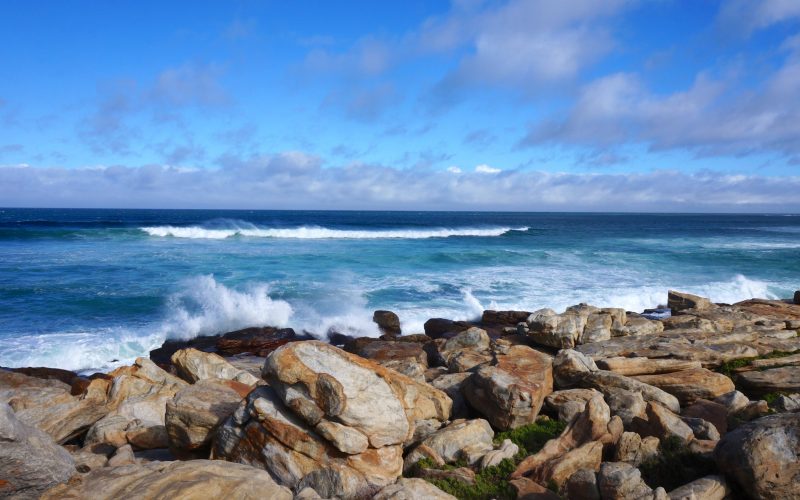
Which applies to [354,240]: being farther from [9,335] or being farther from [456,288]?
[9,335]

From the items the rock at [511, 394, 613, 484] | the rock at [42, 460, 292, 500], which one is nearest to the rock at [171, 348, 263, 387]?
the rock at [42, 460, 292, 500]

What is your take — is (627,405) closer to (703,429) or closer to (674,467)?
(703,429)

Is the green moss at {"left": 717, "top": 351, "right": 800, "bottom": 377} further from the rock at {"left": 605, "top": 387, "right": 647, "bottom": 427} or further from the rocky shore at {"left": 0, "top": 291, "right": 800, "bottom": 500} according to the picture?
the rock at {"left": 605, "top": 387, "right": 647, "bottom": 427}

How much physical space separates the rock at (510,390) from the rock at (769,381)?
4.37 meters

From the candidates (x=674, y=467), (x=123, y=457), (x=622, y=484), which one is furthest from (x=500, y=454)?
(x=123, y=457)

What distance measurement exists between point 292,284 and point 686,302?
19265 mm

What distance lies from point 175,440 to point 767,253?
54.2 m

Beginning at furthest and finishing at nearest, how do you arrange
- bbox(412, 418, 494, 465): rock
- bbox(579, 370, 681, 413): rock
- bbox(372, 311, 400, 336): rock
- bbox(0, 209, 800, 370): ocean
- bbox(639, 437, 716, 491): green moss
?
bbox(372, 311, 400, 336): rock < bbox(0, 209, 800, 370): ocean < bbox(579, 370, 681, 413): rock < bbox(412, 418, 494, 465): rock < bbox(639, 437, 716, 491): green moss

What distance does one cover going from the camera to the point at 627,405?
900 cm

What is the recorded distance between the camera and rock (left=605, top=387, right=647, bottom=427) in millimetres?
8820

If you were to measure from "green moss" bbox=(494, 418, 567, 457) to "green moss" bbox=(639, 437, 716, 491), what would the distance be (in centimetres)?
166

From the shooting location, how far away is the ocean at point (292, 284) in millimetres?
20531

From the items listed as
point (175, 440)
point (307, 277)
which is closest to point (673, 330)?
point (175, 440)

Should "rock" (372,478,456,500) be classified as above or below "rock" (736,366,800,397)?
above
